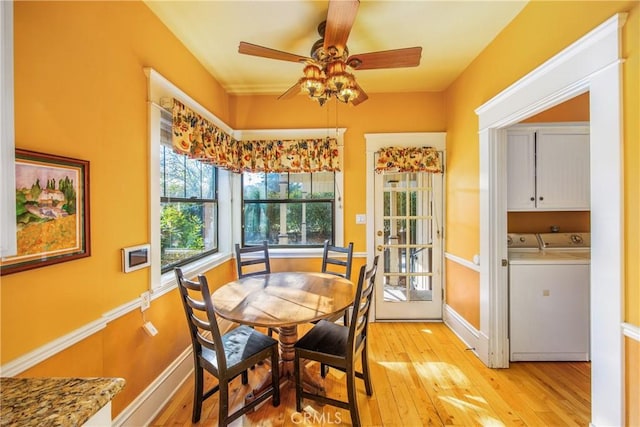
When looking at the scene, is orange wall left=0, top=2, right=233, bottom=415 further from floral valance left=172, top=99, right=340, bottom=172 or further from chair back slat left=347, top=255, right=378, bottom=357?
chair back slat left=347, top=255, right=378, bottom=357

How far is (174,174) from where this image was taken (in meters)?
2.28

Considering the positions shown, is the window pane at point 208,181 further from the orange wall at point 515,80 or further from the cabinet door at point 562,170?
the cabinet door at point 562,170

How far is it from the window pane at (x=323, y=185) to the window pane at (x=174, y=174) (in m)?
1.47

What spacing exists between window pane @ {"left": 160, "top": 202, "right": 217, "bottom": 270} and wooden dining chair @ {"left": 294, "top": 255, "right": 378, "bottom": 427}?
50.8 inches

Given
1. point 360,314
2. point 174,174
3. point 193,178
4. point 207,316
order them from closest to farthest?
point 207,316, point 360,314, point 174,174, point 193,178

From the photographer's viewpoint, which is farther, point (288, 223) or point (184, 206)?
point (288, 223)

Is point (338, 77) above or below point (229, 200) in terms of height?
above

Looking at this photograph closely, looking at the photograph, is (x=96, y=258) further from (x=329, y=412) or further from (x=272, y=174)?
(x=272, y=174)

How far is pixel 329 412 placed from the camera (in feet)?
5.83

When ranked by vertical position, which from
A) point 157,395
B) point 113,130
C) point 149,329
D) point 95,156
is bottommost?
point 157,395

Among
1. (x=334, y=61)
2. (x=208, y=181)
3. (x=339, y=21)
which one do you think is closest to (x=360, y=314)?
(x=334, y=61)

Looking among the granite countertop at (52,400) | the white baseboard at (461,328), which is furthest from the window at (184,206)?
the white baseboard at (461,328)

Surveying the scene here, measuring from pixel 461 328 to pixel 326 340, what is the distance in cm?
172

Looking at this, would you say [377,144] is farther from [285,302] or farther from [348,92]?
[285,302]
